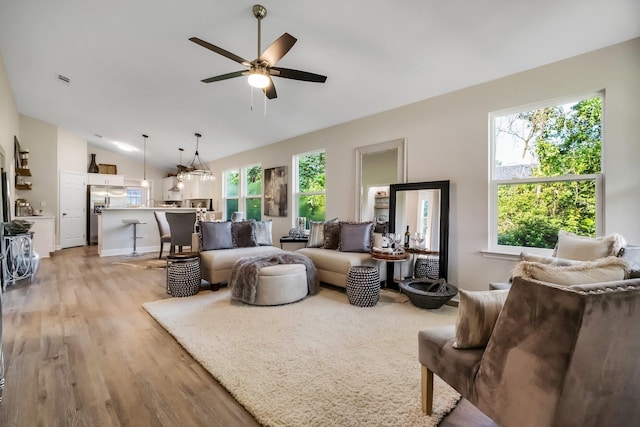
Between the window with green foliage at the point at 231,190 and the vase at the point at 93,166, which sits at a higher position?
the vase at the point at 93,166

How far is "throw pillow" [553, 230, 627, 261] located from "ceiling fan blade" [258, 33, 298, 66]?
2.85 meters

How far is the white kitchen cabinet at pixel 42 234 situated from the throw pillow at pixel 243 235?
4854mm

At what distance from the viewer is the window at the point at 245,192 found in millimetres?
7160

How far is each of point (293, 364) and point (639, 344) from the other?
5.90 feet

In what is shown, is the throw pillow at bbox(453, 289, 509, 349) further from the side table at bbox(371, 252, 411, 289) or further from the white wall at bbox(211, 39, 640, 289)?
the white wall at bbox(211, 39, 640, 289)

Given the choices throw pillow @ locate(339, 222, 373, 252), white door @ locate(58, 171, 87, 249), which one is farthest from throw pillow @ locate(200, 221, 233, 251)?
white door @ locate(58, 171, 87, 249)

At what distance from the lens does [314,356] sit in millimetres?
2164

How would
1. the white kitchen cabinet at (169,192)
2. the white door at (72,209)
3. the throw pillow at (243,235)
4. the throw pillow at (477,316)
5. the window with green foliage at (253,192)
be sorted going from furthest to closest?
the white kitchen cabinet at (169,192), the white door at (72,209), the window with green foliage at (253,192), the throw pillow at (243,235), the throw pillow at (477,316)

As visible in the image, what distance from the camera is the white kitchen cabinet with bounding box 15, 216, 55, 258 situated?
6.06 m

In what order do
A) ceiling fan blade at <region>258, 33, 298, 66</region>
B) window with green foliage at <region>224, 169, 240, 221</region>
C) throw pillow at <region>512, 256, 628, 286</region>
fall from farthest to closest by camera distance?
1. window with green foliage at <region>224, 169, 240, 221</region>
2. ceiling fan blade at <region>258, 33, 298, 66</region>
3. throw pillow at <region>512, 256, 628, 286</region>

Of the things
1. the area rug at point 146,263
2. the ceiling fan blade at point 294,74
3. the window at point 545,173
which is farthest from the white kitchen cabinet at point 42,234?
the window at point 545,173

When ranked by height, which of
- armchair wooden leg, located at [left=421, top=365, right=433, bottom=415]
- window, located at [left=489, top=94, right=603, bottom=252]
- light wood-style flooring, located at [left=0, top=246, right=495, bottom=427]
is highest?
window, located at [left=489, top=94, right=603, bottom=252]

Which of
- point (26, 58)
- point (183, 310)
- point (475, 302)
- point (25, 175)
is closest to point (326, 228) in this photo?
point (183, 310)

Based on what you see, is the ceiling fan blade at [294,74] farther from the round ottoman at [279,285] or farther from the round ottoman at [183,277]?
the round ottoman at [183,277]
